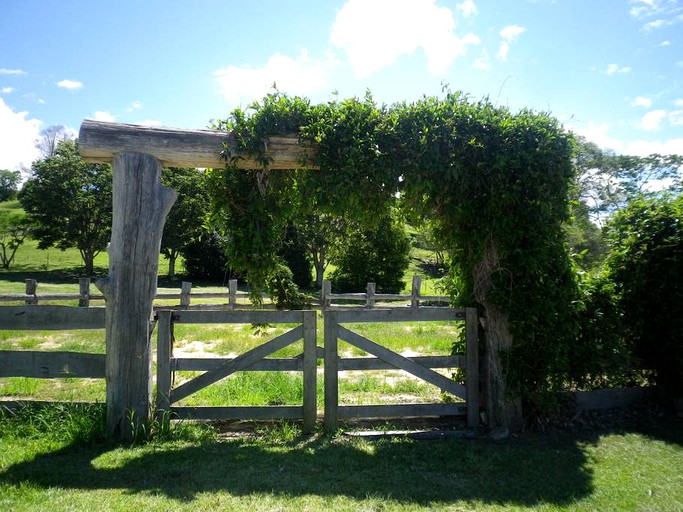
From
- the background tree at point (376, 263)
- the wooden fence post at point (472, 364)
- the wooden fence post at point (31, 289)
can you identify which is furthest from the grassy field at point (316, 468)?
the background tree at point (376, 263)

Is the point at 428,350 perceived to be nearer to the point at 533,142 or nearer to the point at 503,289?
the point at 503,289

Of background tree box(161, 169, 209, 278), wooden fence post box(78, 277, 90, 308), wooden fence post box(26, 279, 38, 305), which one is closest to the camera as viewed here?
wooden fence post box(26, 279, 38, 305)

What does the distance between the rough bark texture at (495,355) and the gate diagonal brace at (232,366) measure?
8.05ft

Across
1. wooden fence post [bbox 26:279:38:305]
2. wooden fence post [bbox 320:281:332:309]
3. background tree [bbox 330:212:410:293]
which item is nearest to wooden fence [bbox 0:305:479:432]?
wooden fence post [bbox 26:279:38:305]

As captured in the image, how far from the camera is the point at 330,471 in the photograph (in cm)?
450

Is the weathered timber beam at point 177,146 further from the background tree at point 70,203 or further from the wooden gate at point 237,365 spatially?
the background tree at point 70,203

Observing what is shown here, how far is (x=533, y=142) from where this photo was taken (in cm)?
555

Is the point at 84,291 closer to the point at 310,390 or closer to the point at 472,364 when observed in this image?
the point at 310,390

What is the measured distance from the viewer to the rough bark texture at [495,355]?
5.85 meters

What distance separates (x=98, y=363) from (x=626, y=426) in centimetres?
667

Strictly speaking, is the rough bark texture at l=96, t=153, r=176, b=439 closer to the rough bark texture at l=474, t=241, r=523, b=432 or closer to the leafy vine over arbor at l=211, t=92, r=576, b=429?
the leafy vine over arbor at l=211, t=92, r=576, b=429

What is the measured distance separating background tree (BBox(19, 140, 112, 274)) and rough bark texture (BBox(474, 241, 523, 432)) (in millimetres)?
32409

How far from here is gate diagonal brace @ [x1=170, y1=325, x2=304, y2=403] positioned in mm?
5566

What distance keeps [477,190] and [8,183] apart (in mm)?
78049
